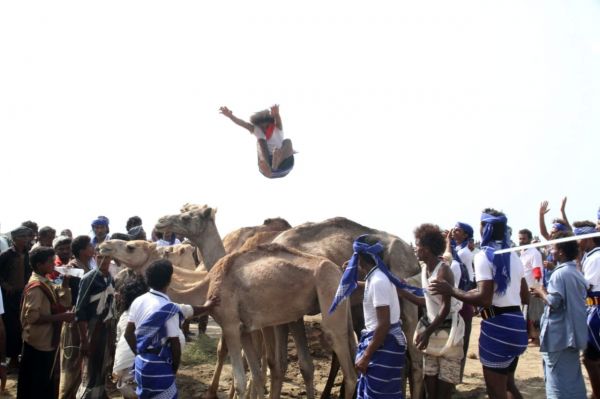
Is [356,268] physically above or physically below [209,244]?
below

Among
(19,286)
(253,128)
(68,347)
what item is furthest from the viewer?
(253,128)

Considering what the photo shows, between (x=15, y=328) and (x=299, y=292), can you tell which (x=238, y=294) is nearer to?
(x=299, y=292)

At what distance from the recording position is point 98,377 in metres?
6.91

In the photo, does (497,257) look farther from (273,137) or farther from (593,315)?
(273,137)

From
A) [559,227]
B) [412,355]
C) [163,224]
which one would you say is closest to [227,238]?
[163,224]

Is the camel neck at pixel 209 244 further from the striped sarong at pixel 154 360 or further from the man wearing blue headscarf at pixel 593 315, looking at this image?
the man wearing blue headscarf at pixel 593 315

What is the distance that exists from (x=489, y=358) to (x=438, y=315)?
24.7 inches

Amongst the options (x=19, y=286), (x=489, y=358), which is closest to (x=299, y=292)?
(x=489, y=358)

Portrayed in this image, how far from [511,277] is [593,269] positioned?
2041 millimetres

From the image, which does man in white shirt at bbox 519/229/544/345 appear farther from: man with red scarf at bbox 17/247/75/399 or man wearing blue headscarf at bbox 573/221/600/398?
man with red scarf at bbox 17/247/75/399

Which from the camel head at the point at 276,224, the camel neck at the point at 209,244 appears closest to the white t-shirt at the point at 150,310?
the camel neck at the point at 209,244

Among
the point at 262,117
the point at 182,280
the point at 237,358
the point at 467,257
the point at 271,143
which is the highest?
the point at 262,117

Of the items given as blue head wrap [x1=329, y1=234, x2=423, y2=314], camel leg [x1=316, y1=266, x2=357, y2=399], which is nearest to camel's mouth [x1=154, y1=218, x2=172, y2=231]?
camel leg [x1=316, y1=266, x2=357, y2=399]

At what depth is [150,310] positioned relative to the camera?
17.2 feet
